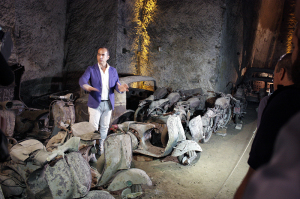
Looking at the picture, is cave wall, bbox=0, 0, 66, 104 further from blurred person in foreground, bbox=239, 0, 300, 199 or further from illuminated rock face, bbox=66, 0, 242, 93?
blurred person in foreground, bbox=239, 0, 300, 199

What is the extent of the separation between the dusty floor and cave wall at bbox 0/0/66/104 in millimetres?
5236

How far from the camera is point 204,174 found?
3592mm

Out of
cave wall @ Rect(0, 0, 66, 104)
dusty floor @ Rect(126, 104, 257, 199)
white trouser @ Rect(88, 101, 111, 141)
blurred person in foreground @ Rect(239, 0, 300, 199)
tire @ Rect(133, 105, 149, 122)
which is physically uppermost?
cave wall @ Rect(0, 0, 66, 104)

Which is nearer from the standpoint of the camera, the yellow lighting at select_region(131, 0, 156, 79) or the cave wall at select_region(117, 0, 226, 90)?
the cave wall at select_region(117, 0, 226, 90)

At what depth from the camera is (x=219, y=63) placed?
778 cm

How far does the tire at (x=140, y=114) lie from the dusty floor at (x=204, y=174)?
131cm

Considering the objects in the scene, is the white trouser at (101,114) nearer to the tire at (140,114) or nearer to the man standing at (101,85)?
the man standing at (101,85)

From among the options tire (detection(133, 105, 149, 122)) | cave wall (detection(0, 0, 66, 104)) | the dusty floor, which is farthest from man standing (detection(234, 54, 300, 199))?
cave wall (detection(0, 0, 66, 104))

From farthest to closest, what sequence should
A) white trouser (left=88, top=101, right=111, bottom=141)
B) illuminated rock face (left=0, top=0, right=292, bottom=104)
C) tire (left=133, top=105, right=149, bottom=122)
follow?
illuminated rock face (left=0, top=0, right=292, bottom=104) < tire (left=133, top=105, right=149, bottom=122) < white trouser (left=88, top=101, right=111, bottom=141)

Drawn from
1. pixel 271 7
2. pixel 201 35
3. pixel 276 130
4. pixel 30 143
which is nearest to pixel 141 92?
pixel 201 35

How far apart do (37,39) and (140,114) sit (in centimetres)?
487

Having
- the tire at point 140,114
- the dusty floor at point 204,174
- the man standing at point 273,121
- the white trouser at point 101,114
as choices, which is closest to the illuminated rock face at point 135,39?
the tire at point 140,114

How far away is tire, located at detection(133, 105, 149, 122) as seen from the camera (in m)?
5.02

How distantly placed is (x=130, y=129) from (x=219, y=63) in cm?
533
